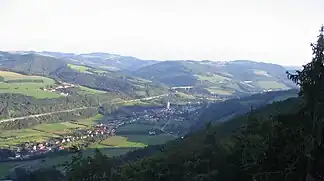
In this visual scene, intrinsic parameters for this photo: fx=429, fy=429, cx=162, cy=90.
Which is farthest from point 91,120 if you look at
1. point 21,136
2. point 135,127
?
point 21,136

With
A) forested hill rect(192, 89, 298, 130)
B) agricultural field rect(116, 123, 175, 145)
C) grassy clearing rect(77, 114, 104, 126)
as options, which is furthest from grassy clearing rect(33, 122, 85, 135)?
forested hill rect(192, 89, 298, 130)

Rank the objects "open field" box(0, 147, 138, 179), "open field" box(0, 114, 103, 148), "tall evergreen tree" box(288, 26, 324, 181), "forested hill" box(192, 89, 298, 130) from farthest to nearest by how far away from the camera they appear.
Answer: "forested hill" box(192, 89, 298, 130), "open field" box(0, 114, 103, 148), "open field" box(0, 147, 138, 179), "tall evergreen tree" box(288, 26, 324, 181)

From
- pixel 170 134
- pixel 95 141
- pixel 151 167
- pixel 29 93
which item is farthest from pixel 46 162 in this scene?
pixel 29 93

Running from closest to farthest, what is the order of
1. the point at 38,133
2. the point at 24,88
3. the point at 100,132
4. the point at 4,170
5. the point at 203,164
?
the point at 203,164
the point at 4,170
the point at 100,132
the point at 38,133
the point at 24,88

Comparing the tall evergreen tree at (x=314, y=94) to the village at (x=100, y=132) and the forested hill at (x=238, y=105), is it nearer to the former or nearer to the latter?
the village at (x=100, y=132)

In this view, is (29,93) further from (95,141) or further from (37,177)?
(37,177)

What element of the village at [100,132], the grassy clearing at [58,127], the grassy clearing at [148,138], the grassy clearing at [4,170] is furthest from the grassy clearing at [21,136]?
the grassy clearing at [148,138]

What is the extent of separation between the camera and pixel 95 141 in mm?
103562

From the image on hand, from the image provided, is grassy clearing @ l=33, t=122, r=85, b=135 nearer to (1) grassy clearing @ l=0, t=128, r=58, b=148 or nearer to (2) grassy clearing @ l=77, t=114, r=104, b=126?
(1) grassy clearing @ l=0, t=128, r=58, b=148

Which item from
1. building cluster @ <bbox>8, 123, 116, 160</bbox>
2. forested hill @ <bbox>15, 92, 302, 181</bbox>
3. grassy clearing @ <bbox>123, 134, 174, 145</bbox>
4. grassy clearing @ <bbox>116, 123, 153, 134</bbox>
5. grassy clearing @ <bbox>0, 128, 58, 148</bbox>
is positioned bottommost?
grassy clearing @ <bbox>0, 128, 58, 148</bbox>

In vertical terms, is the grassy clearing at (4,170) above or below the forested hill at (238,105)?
below

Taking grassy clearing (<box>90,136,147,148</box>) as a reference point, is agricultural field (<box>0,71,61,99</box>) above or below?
above

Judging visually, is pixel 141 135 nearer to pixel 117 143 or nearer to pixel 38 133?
pixel 117 143

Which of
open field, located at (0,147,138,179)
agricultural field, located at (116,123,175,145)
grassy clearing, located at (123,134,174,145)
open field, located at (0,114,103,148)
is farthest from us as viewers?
open field, located at (0,114,103,148)
